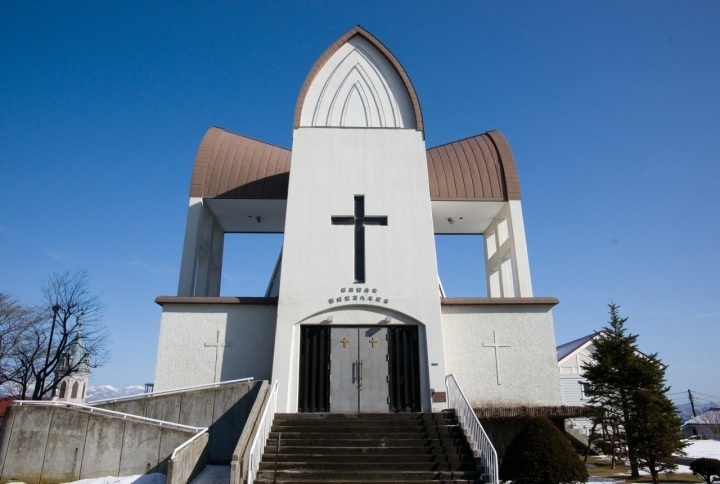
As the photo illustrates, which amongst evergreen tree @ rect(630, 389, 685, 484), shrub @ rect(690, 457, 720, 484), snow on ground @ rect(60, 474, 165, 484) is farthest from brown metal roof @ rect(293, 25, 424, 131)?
shrub @ rect(690, 457, 720, 484)

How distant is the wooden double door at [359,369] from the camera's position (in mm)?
13266

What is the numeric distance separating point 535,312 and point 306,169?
318 inches

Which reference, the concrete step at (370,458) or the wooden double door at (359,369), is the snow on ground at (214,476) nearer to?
the concrete step at (370,458)

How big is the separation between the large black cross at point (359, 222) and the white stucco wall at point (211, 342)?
2.77m

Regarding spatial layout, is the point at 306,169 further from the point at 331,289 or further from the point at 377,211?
the point at 331,289

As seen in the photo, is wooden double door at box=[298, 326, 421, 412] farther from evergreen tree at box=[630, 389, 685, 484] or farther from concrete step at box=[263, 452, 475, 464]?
evergreen tree at box=[630, 389, 685, 484]

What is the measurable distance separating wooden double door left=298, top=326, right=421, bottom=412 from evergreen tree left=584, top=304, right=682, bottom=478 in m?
6.88

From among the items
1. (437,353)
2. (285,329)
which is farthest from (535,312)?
(285,329)

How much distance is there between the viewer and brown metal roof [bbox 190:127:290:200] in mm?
19422

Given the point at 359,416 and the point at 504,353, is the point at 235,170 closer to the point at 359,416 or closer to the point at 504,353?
the point at 359,416

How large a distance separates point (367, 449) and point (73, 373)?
2434cm

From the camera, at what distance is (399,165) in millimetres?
15930

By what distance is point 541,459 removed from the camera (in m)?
9.88

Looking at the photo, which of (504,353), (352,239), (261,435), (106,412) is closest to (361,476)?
(261,435)
